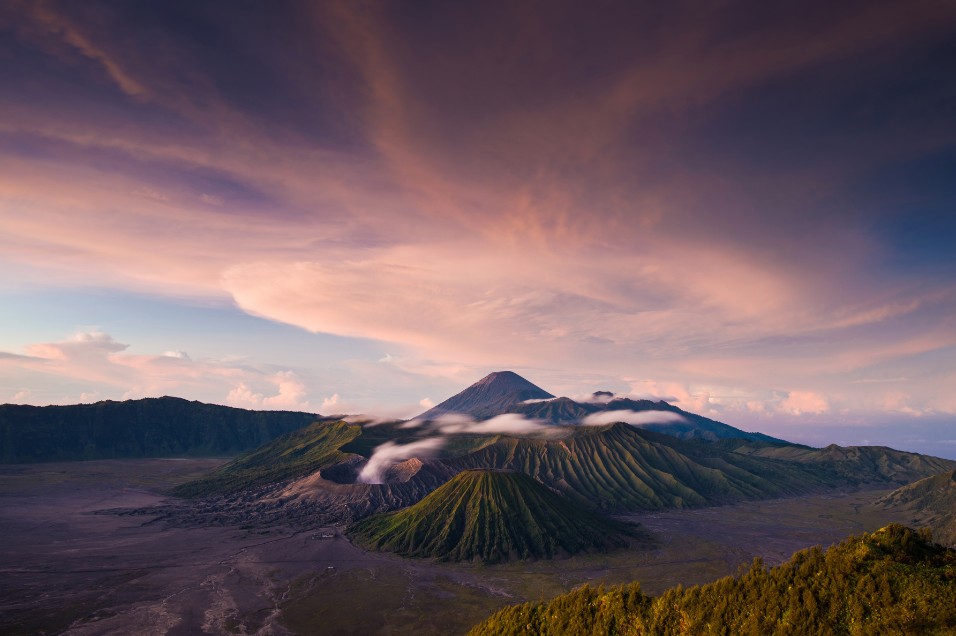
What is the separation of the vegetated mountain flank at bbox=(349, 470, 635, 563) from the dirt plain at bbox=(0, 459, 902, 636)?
21.4ft

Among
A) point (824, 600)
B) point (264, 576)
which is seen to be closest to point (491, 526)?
point (264, 576)

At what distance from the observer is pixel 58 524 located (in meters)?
167

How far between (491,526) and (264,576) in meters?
67.4

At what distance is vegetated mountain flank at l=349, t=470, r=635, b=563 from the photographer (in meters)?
149

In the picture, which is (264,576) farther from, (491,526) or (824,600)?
(824,600)

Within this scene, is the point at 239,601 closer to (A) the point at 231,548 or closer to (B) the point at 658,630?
(A) the point at 231,548

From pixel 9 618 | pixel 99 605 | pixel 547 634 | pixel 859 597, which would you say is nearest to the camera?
pixel 859 597

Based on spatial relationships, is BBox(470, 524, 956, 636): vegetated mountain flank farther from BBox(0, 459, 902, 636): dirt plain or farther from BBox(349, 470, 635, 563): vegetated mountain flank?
BBox(349, 470, 635, 563): vegetated mountain flank

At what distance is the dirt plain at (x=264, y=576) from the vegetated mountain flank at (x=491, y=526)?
6.52m

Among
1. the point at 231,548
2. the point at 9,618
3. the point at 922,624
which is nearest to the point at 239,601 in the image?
the point at 9,618

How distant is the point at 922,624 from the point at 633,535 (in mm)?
155052

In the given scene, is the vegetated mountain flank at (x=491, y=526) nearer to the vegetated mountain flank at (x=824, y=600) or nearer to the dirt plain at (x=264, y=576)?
the dirt plain at (x=264, y=576)

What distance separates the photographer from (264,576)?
123938 millimetres

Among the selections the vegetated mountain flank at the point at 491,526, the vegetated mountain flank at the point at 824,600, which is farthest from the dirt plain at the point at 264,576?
the vegetated mountain flank at the point at 824,600
